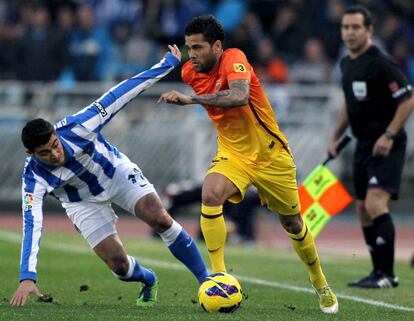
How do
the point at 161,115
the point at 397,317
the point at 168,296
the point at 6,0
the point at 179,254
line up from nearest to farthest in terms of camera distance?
the point at 397,317 < the point at 179,254 < the point at 168,296 < the point at 161,115 < the point at 6,0

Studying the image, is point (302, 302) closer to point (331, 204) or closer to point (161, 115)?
point (331, 204)

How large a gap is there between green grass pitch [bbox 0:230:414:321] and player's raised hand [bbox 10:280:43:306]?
0.11 m

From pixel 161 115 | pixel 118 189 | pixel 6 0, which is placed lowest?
pixel 161 115

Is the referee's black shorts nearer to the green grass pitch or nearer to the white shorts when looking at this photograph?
the green grass pitch

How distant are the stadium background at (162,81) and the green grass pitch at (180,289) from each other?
190 inches

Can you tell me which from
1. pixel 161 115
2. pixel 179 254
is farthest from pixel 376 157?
pixel 161 115

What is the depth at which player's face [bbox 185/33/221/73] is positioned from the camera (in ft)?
28.6

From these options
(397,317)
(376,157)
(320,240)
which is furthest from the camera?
(320,240)

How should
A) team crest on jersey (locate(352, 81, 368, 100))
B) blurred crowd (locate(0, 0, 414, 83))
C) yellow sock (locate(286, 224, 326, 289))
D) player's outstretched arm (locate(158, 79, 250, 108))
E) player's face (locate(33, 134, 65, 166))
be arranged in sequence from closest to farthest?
1. player's outstretched arm (locate(158, 79, 250, 108))
2. player's face (locate(33, 134, 65, 166))
3. yellow sock (locate(286, 224, 326, 289))
4. team crest on jersey (locate(352, 81, 368, 100))
5. blurred crowd (locate(0, 0, 414, 83))

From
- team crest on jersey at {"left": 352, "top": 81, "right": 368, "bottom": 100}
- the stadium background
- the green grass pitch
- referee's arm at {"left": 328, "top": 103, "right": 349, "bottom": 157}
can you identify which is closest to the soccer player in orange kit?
the green grass pitch

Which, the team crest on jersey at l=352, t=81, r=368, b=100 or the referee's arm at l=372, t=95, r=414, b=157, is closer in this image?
the referee's arm at l=372, t=95, r=414, b=157

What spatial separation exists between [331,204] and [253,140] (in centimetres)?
298

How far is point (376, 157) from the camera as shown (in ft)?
36.3

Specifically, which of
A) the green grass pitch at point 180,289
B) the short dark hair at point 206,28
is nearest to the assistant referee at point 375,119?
the green grass pitch at point 180,289
